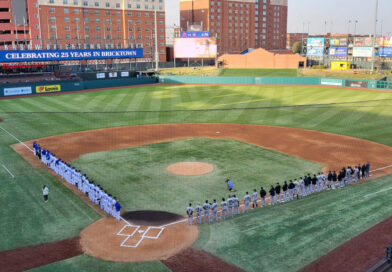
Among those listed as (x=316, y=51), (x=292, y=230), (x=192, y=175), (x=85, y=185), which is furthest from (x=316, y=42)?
(x=292, y=230)

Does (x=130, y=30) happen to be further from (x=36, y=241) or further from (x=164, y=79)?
(x=36, y=241)

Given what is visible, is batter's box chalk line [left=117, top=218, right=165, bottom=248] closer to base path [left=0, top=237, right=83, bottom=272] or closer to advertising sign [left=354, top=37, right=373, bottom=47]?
base path [left=0, top=237, right=83, bottom=272]

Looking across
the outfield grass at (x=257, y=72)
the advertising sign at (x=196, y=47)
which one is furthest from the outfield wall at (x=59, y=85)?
the outfield grass at (x=257, y=72)

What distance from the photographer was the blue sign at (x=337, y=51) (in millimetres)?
90500

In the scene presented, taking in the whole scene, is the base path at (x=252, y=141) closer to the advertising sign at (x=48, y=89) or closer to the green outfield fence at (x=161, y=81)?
the green outfield fence at (x=161, y=81)

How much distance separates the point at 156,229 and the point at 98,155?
13632mm

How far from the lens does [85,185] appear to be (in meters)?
20.4

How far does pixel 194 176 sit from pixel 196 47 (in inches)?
3006

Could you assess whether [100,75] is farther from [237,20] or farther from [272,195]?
[237,20]

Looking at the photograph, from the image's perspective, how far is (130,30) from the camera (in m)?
112

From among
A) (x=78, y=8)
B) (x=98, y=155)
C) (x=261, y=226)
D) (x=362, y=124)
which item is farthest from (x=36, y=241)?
(x=78, y=8)

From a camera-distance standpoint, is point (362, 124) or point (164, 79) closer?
point (362, 124)

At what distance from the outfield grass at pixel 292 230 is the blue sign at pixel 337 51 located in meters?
79.3

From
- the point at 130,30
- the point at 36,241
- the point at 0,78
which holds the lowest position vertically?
the point at 36,241
